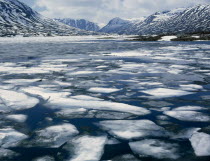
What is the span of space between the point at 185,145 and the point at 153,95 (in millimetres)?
2876

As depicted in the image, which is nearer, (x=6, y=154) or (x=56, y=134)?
(x=6, y=154)

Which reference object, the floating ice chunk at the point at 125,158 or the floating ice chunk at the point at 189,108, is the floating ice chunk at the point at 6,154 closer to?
the floating ice chunk at the point at 125,158

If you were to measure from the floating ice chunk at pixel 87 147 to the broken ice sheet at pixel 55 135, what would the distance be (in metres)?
0.19

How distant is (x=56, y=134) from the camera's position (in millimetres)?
3848

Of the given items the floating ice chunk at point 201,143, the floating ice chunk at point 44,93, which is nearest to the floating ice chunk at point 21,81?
the floating ice chunk at point 44,93

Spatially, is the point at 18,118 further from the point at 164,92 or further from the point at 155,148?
the point at 164,92

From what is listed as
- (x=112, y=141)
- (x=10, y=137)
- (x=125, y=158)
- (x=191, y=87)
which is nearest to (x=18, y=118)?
(x=10, y=137)

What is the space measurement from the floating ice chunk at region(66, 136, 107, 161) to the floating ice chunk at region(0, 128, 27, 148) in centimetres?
83

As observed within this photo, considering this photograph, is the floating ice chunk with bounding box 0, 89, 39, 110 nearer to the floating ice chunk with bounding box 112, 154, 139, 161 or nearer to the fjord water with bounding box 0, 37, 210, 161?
the fjord water with bounding box 0, 37, 210, 161

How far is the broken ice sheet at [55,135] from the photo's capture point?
354 cm

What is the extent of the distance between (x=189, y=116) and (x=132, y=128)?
1314 mm

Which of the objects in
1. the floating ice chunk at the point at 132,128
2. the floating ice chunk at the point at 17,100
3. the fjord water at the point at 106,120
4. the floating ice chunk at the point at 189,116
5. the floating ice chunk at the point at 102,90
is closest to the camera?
the fjord water at the point at 106,120

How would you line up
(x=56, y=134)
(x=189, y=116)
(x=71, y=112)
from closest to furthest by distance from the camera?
(x=56, y=134), (x=189, y=116), (x=71, y=112)

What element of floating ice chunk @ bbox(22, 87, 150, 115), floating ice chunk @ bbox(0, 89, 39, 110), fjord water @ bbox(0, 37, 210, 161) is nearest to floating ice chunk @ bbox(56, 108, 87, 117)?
fjord water @ bbox(0, 37, 210, 161)
